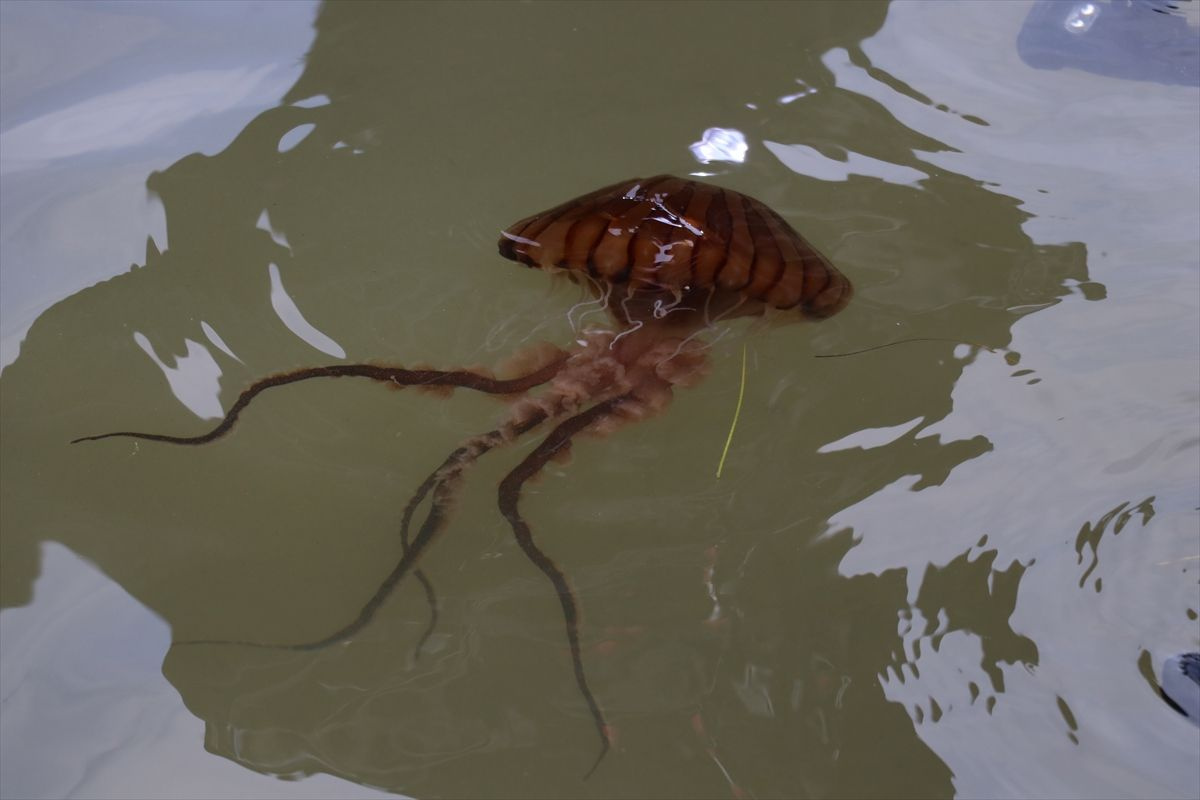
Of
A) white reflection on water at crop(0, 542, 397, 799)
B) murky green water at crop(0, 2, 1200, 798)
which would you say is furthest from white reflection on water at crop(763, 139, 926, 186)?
white reflection on water at crop(0, 542, 397, 799)

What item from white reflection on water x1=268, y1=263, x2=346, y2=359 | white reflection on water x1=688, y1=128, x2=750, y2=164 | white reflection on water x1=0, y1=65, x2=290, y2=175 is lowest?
white reflection on water x1=268, y1=263, x2=346, y2=359

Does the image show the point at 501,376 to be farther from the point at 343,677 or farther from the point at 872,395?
the point at 872,395

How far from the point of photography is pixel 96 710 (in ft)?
5.17

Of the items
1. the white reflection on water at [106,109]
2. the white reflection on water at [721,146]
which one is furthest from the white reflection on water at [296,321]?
the white reflection on water at [721,146]

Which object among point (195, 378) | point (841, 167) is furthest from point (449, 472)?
point (841, 167)

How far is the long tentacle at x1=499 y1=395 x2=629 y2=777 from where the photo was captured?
62.1 inches

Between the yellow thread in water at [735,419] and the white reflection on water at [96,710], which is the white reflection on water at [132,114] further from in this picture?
the yellow thread in water at [735,419]

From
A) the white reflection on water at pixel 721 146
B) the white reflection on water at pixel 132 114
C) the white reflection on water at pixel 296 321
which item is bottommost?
the white reflection on water at pixel 296 321

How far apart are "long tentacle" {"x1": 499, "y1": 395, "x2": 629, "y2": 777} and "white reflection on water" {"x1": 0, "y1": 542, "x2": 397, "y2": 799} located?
0.38m

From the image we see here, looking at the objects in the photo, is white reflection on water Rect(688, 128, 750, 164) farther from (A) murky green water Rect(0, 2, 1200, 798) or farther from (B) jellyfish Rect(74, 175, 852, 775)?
(B) jellyfish Rect(74, 175, 852, 775)

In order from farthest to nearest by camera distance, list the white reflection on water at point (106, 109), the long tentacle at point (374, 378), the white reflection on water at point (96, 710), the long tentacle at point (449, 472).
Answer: the white reflection on water at point (106, 109), the long tentacle at point (374, 378), the long tentacle at point (449, 472), the white reflection on water at point (96, 710)

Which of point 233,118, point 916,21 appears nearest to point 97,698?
point 233,118

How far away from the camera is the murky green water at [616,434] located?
1568mm

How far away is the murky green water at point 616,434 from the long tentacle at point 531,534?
0.08ft
